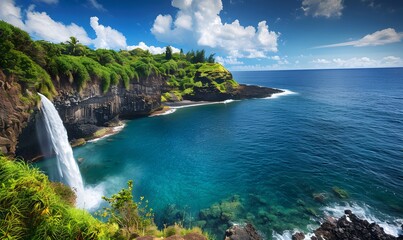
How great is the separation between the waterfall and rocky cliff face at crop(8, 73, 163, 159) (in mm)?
1554

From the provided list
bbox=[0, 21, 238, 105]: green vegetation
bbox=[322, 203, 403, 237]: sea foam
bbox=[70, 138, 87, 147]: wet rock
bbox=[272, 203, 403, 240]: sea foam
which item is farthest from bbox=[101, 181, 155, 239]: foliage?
bbox=[70, 138, 87, 147]: wet rock

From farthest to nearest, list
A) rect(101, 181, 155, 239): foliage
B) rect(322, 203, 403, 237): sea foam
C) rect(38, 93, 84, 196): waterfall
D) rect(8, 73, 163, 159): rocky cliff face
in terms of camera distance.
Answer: rect(8, 73, 163, 159): rocky cliff face → rect(38, 93, 84, 196): waterfall → rect(322, 203, 403, 237): sea foam → rect(101, 181, 155, 239): foliage

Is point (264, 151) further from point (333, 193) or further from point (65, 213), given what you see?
point (65, 213)

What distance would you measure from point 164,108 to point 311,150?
5400 cm

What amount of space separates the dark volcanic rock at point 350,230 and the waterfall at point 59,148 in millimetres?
29883

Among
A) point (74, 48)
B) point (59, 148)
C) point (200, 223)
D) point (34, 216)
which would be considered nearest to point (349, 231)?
point (200, 223)

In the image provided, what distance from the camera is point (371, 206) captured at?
23.9m

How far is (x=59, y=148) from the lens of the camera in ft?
97.5

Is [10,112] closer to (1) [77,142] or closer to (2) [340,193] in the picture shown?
(1) [77,142]

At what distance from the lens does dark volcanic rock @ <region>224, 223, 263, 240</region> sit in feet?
63.3

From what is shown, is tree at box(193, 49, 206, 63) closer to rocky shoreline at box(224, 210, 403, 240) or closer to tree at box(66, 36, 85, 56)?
tree at box(66, 36, 85, 56)

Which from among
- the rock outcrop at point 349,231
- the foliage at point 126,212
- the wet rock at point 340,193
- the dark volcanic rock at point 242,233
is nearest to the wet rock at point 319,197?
the wet rock at point 340,193

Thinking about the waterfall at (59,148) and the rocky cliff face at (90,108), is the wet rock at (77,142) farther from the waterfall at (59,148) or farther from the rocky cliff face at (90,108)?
the waterfall at (59,148)

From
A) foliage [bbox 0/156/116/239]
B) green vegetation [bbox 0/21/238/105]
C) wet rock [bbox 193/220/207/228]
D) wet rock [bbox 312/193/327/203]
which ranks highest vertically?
green vegetation [bbox 0/21/238/105]
